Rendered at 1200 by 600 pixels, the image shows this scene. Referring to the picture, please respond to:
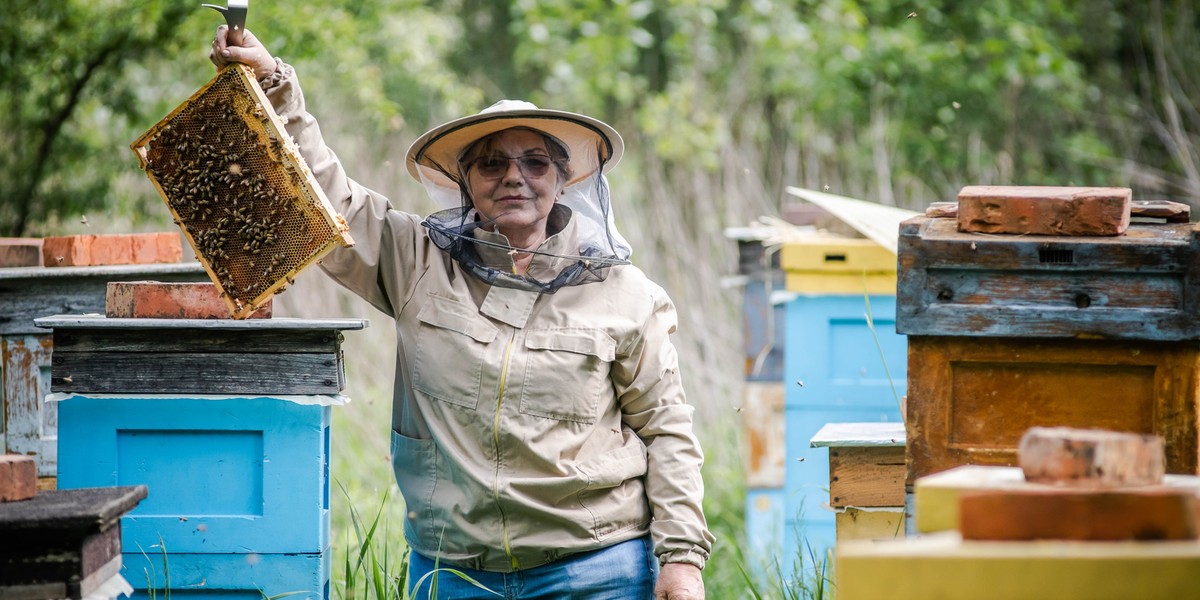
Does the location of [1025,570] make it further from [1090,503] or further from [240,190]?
[240,190]

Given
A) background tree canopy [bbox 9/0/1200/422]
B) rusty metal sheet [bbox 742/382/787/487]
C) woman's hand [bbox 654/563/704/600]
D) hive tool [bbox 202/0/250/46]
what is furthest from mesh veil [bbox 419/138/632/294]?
background tree canopy [bbox 9/0/1200/422]

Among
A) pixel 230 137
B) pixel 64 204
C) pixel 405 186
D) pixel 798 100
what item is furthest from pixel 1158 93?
pixel 230 137

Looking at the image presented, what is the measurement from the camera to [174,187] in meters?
2.46

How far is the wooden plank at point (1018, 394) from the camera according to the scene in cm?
215

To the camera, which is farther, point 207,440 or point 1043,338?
point 207,440

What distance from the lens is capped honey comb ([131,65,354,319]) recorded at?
7.64ft

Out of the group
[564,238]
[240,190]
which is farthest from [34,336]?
[564,238]

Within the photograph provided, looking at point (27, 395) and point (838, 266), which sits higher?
point (838, 266)

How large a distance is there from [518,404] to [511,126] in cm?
69

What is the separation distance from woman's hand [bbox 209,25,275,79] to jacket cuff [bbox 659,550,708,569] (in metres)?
1.40

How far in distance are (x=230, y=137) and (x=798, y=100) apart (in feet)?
28.0

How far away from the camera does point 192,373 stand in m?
2.53

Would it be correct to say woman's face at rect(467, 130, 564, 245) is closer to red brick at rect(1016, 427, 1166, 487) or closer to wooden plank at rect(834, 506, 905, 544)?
wooden plank at rect(834, 506, 905, 544)

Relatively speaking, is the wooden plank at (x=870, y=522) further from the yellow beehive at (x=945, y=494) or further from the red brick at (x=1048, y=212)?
the yellow beehive at (x=945, y=494)
